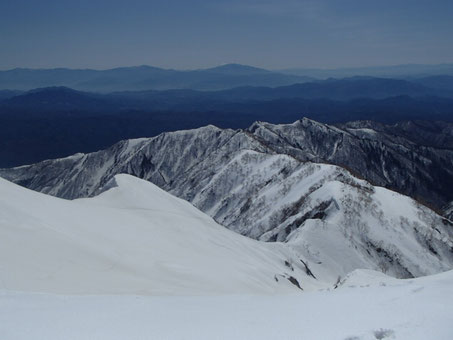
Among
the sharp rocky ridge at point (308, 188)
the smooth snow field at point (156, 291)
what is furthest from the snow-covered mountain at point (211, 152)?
the smooth snow field at point (156, 291)

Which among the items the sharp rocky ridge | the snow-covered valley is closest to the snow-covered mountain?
the sharp rocky ridge

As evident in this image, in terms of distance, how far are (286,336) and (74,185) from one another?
181m

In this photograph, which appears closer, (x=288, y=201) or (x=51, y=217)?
(x=51, y=217)

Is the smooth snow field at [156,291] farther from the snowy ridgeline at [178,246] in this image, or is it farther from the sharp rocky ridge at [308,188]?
the sharp rocky ridge at [308,188]

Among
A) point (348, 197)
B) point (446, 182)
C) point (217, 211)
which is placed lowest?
point (446, 182)

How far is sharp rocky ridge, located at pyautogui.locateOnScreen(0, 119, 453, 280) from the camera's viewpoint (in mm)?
52312

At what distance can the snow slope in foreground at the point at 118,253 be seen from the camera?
1712 cm

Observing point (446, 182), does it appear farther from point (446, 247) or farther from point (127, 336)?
point (127, 336)

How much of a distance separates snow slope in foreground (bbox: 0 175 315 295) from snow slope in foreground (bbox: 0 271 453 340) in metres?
2.60

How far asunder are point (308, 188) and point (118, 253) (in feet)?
192

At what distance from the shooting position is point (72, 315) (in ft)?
40.2

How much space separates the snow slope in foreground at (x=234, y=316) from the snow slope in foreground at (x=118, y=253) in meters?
2.60

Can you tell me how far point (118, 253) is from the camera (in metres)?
22.1

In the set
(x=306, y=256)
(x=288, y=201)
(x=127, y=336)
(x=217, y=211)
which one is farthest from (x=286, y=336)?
(x=217, y=211)
